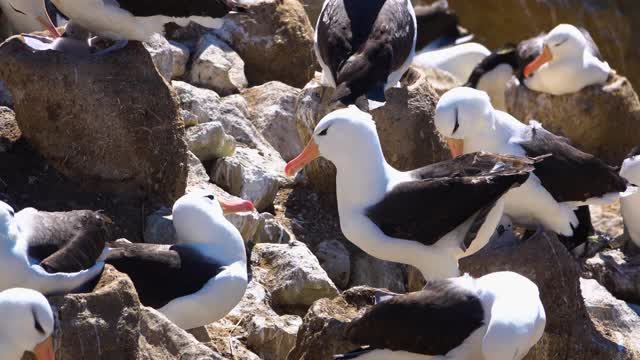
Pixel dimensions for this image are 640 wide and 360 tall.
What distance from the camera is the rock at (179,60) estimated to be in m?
11.9

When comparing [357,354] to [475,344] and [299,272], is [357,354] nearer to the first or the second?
[475,344]

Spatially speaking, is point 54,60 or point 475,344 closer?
point 475,344

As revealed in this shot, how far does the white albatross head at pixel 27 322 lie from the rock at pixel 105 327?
13cm

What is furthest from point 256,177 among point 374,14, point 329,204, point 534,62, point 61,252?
point 534,62

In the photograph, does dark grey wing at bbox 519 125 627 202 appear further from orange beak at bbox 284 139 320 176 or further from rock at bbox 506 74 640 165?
rock at bbox 506 74 640 165

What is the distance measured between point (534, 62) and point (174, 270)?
6796 mm

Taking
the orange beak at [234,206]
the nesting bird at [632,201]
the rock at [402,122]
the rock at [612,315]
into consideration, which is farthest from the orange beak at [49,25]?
the nesting bird at [632,201]

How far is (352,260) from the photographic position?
33.4 feet

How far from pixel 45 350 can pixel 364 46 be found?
423cm

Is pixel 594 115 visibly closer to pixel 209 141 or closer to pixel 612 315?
pixel 612 315

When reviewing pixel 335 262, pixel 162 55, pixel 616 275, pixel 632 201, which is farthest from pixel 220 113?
pixel 632 201

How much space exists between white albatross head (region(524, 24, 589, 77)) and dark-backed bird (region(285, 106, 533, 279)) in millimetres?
5484

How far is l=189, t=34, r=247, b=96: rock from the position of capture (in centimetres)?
1187

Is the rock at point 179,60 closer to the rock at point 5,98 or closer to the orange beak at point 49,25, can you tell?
the rock at point 5,98
